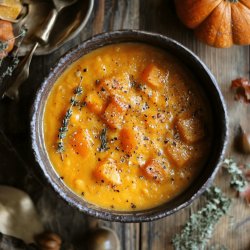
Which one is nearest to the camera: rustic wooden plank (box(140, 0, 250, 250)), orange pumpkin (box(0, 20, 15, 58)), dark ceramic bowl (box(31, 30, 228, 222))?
dark ceramic bowl (box(31, 30, 228, 222))

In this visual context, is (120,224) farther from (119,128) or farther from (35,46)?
(35,46)

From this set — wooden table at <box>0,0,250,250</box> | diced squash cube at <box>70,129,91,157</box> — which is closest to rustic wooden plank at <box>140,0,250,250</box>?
wooden table at <box>0,0,250,250</box>

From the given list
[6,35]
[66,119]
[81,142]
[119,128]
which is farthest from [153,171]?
[6,35]

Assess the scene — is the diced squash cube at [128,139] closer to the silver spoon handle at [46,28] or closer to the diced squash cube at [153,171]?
the diced squash cube at [153,171]

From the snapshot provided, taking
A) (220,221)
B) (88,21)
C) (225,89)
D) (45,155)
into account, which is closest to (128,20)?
(88,21)

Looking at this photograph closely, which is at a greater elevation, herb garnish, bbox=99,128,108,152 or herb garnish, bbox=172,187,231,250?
herb garnish, bbox=99,128,108,152

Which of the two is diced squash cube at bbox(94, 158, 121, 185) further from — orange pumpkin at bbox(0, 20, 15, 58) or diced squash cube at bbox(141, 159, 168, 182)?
orange pumpkin at bbox(0, 20, 15, 58)
